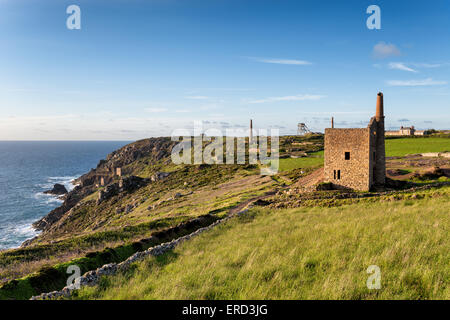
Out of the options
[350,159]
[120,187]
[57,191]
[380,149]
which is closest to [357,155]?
[350,159]

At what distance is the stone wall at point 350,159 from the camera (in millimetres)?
29719

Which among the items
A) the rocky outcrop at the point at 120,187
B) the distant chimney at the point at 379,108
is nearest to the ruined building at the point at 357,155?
the distant chimney at the point at 379,108

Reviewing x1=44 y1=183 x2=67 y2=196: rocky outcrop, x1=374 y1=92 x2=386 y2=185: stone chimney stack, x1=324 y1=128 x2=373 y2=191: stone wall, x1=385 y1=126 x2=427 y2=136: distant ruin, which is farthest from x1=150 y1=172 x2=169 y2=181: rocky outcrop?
x1=385 y1=126 x2=427 y2=136: distant ruin

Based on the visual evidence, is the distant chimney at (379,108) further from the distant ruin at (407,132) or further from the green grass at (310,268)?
the distant ruin at (407,132)

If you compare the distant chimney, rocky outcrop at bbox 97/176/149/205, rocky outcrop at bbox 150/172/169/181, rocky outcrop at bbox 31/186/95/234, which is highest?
the distant chimney

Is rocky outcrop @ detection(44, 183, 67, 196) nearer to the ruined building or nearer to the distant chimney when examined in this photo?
A: the ruined building

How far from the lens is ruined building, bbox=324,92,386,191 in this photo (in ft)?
97.7

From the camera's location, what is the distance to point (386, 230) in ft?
36.2

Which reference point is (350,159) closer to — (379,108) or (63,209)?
(379,108)

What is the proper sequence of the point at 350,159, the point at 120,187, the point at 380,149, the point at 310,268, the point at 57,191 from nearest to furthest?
the point at 310,268 → the point at 350,159 → the point at 380,149 → the point at 120,187 → the point at 57,191

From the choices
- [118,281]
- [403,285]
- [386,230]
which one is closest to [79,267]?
[118,281]

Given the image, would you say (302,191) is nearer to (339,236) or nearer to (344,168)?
(344,168)

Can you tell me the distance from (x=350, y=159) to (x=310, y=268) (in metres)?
25.5

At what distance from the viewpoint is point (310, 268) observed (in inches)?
322
